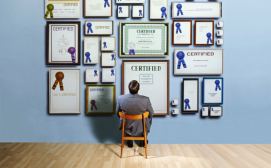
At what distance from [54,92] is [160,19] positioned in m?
1.80

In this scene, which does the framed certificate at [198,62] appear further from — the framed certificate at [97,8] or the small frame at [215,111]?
the framed certificate at [97,8]

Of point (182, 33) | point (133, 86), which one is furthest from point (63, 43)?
point (182, 33)

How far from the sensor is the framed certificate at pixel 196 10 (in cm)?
505

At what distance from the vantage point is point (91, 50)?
5.07 metres

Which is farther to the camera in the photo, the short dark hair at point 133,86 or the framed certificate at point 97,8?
the framed certificate at point 97,8

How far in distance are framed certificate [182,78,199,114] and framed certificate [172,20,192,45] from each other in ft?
1.74

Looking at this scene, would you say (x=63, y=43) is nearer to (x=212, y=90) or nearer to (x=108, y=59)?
(x=108, y=59)

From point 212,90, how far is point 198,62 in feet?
1.44

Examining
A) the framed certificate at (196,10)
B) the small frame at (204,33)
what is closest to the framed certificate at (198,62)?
the small frame at (204,33)

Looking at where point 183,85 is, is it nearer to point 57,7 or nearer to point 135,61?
point 135,61

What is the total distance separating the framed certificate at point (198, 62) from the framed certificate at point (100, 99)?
96 cm

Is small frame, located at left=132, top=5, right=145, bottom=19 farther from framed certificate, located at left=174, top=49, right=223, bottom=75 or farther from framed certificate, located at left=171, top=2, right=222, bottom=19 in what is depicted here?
framed certificate, located at left=174, top=49, right=223, bottom=75
